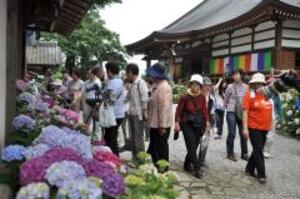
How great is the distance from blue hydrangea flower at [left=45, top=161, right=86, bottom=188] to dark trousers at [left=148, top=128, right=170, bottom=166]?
486cm

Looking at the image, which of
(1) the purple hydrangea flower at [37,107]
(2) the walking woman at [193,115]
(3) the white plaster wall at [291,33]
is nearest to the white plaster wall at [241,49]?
(3) the white plaster wall at [291,33]

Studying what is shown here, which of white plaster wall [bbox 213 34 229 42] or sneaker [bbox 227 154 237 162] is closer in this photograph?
sneaker [bbox 227 154 237 162]

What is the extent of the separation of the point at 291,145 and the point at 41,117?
27.1 ft

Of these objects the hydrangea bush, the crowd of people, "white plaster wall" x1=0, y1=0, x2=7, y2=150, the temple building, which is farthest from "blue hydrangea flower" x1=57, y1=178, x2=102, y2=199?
the temple building

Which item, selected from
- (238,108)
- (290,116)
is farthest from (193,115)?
(290,116)

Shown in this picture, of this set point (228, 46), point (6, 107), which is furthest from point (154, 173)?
point (228, 46)

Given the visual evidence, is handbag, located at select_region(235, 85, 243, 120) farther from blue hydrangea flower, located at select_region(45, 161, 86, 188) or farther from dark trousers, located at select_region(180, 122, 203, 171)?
blue hydrangea flower, located at select_region(45, 161, 86, 188)

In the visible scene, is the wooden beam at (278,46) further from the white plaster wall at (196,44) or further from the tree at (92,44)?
the tree at (92,44)

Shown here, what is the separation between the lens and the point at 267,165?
936cm

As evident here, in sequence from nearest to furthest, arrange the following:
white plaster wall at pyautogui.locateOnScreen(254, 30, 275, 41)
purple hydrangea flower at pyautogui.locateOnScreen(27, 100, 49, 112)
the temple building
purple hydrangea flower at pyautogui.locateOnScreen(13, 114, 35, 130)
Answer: purple hydrangea flower at pyautogui.locateOnScreen(13, 114, 35, 130)
purple hydrangea flower at pyautogui.locateOnScreen(27, 100, 49, 112)
the temple building
white plaster wall at pyautogui.locateOnScreen(254, 30, 275, 41)

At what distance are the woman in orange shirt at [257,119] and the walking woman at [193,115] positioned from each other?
689mm

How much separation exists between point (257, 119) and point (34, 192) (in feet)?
19.2

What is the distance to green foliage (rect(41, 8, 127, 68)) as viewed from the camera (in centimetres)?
3338

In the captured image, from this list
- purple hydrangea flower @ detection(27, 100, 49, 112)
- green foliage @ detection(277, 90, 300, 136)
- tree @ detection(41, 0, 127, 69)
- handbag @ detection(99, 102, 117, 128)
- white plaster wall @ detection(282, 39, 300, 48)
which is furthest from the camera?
tree @ detection(41, 0, 127, 69)
